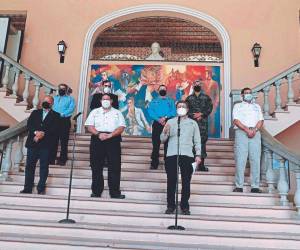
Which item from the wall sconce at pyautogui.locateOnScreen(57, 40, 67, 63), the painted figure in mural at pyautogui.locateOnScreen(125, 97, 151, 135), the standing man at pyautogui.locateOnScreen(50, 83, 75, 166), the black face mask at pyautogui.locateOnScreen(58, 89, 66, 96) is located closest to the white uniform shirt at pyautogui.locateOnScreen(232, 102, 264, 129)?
the standing man at pyautogui.locateOnScreen(50, 83, 75, 166)

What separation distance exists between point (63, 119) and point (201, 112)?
2287mm

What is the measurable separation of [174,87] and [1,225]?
6.04 metres

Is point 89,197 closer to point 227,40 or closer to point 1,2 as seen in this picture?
point 227,40

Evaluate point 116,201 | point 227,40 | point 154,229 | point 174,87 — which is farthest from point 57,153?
point 227,40

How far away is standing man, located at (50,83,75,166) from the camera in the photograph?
20.4 ft

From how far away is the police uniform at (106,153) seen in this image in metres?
5.05

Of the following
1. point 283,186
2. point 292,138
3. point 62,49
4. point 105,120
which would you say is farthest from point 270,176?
point 62,49

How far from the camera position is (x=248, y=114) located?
215 inches

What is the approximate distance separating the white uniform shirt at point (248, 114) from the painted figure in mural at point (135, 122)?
153 inches

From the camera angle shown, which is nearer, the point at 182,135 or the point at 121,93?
the point at 182,135

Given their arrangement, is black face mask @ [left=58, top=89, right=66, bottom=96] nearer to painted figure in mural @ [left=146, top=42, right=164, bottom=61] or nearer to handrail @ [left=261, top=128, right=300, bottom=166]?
handrail @ [left=261, top=128, right=300, bottom=166]

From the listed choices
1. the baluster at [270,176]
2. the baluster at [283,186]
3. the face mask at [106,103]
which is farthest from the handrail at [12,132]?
the baluster at [283,186]

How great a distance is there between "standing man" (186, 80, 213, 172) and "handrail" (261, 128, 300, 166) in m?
0.87

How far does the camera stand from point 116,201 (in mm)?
4883
